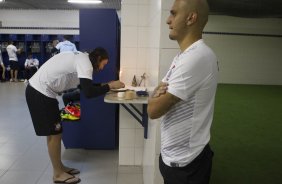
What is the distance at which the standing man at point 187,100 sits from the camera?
1143 millimetres

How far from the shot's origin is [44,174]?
3.16m

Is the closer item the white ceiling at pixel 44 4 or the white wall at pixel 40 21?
the white ceiling at pixel 44 4

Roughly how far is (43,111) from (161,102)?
→ 1.93 m

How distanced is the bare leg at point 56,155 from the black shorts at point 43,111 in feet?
0.34

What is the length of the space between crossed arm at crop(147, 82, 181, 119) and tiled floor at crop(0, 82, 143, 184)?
6.76ft

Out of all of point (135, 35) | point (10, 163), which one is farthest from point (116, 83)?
point (10, 163)

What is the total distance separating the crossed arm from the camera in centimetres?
116

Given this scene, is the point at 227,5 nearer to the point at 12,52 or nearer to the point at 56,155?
the point at 56,155

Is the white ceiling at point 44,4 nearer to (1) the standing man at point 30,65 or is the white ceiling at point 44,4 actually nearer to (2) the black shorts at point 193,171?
(1) the standing man at point 30,65

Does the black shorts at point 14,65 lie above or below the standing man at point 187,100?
below

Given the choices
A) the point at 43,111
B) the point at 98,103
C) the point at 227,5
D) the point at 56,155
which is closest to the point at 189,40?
the point at 43,111

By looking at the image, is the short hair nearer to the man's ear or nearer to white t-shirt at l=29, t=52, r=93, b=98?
white t-shirt at l=29, t=52, r=93, b=98

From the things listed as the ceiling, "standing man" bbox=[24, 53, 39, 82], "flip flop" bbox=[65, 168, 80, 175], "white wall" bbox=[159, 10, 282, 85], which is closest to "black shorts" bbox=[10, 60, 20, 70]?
"standing man" bbox=[24, 53, 39, 82]

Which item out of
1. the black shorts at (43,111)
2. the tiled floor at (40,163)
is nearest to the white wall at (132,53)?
the tiled floor at (40,163)
